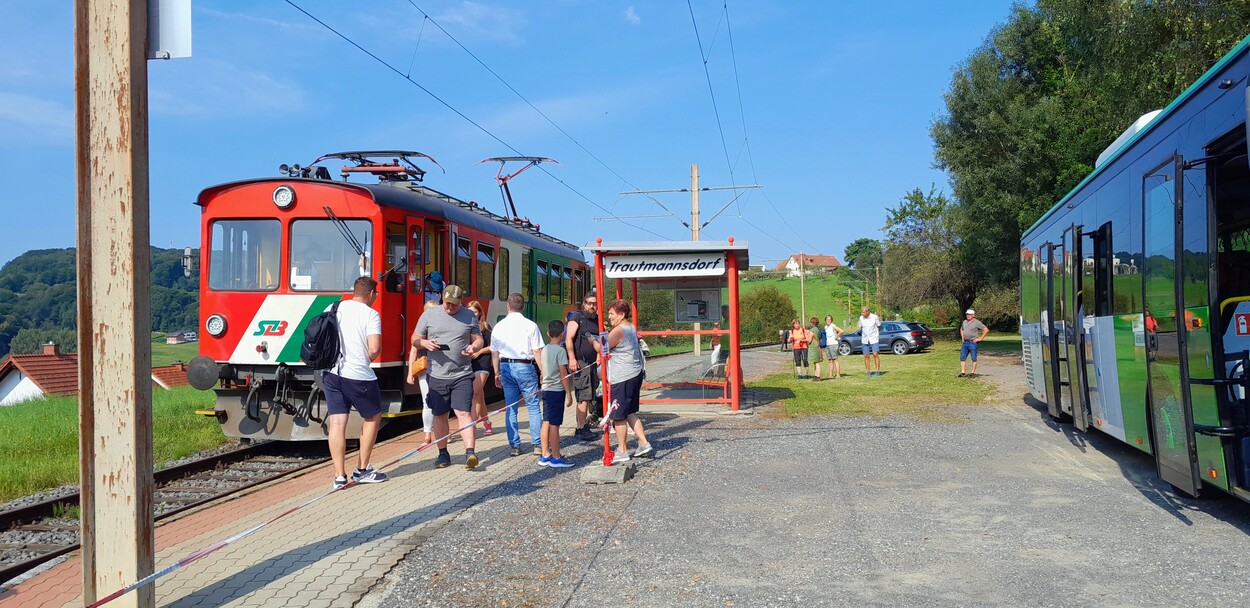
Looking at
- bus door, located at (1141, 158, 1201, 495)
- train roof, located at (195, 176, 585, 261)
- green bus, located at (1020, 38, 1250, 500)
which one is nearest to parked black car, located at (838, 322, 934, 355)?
train roof, located at (195, 176, 585, 261)

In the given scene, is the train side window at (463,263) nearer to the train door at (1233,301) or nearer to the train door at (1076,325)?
the train door at (1076,325)

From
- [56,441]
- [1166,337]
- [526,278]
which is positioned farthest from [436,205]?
[1166,337]

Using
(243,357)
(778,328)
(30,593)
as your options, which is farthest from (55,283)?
(30,593)

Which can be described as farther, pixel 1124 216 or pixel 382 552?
pixel 1124 216

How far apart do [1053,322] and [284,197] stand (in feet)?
30.1

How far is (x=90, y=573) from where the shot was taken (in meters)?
4.38

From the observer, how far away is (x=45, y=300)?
69.4 m

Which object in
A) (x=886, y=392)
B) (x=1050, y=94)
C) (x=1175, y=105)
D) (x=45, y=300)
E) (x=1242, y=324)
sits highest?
(x=1050, y=94)

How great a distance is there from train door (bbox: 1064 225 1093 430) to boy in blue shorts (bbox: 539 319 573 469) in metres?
5.33

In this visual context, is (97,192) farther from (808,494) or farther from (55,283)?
(55,283)

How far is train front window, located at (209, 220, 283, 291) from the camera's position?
11.0 meters

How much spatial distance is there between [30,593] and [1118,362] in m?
8.35

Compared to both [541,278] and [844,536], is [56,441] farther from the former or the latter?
[844,536]

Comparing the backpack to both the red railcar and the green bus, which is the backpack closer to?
the red railcar
